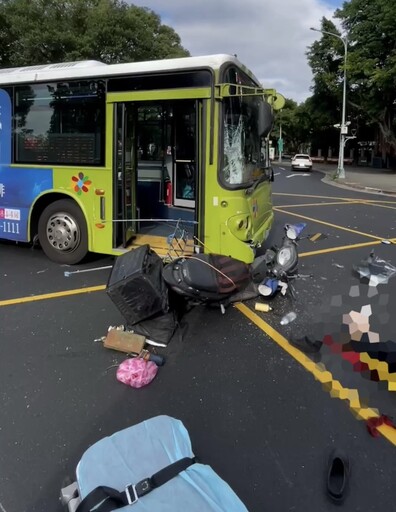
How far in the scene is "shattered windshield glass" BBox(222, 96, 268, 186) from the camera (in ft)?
16.3

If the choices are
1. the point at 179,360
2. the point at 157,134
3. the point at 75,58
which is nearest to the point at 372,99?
the point at 75,58

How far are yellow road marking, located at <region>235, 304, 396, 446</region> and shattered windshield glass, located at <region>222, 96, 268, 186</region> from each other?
5.95ft

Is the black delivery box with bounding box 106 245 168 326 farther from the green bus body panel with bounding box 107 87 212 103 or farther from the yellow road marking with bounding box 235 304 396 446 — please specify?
the green bus body panel with bounding box 107 87 212 103

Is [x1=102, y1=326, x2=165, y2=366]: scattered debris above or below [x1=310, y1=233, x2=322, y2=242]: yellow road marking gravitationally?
below

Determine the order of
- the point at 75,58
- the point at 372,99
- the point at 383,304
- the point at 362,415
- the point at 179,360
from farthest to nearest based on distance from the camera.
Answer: the point at 372,99 < the point at 75,58 < the point at 383,304 < the point at 179,360 < the point at 362,415

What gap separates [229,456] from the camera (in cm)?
264

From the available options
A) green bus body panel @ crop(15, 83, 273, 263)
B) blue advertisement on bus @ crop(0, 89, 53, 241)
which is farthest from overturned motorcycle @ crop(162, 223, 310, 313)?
blue advertisement on bus @ crop(0, 89, 53, 241)

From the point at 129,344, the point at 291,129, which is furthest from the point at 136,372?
the point at 291,129

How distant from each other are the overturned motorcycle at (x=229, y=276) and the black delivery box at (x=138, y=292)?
6.1 inches

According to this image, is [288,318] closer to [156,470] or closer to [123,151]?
[156,470]

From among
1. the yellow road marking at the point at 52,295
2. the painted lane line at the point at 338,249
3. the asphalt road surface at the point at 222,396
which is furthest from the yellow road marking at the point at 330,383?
the painted lane line at the point at 338,249

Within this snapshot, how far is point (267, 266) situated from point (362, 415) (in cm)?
250

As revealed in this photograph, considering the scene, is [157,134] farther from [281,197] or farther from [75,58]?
[75,58]

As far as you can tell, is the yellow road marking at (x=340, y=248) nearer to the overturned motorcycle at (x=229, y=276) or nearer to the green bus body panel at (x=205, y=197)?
the green bus body panel at (x=205, y=197)
